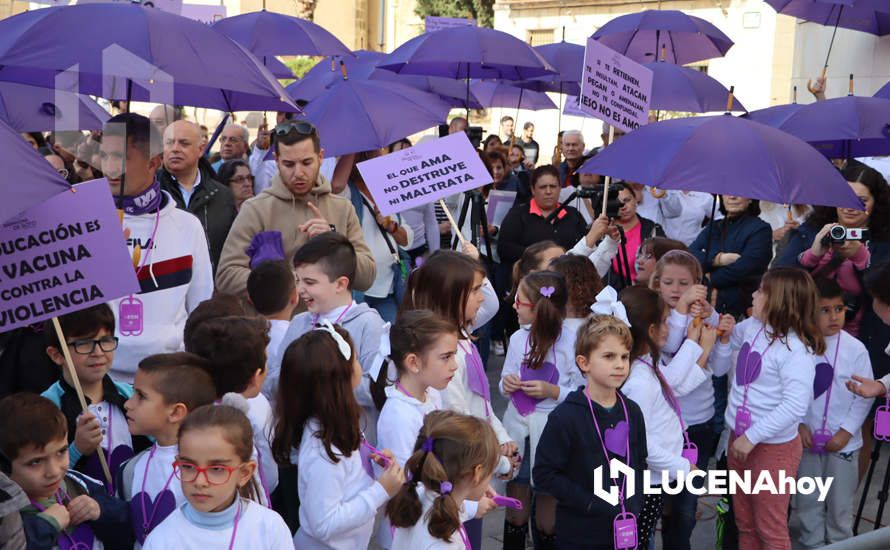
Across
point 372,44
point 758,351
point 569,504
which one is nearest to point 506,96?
point 758,351

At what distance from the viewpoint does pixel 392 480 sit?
11.1 ft

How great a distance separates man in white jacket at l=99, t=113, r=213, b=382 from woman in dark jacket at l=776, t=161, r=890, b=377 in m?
3.60

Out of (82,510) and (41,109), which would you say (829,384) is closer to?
(82,510)

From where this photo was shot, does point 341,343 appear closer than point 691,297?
Yes

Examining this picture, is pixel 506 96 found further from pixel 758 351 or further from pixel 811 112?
pixel 758 351

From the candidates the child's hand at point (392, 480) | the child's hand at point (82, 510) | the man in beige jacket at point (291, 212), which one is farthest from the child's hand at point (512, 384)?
the child's hand at point (82, 510)

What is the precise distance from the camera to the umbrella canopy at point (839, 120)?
6.54 m

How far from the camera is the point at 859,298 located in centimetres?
594

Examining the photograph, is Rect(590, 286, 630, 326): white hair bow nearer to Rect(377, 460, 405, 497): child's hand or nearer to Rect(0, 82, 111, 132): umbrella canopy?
Rect(377, 460, 405, 497): child's hand

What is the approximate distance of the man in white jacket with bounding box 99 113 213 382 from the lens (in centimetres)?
430

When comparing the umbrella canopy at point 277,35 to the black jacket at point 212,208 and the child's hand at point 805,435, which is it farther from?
the child's hand at point 805,435

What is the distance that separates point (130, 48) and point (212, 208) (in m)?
2.10

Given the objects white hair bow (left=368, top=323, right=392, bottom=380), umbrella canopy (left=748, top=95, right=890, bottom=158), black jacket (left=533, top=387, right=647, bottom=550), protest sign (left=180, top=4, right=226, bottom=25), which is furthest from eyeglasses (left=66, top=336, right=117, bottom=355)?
protest sign (left=180, top=4, right=226, bottom=25)

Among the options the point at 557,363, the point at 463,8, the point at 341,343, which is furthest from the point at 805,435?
the point at 463,8
